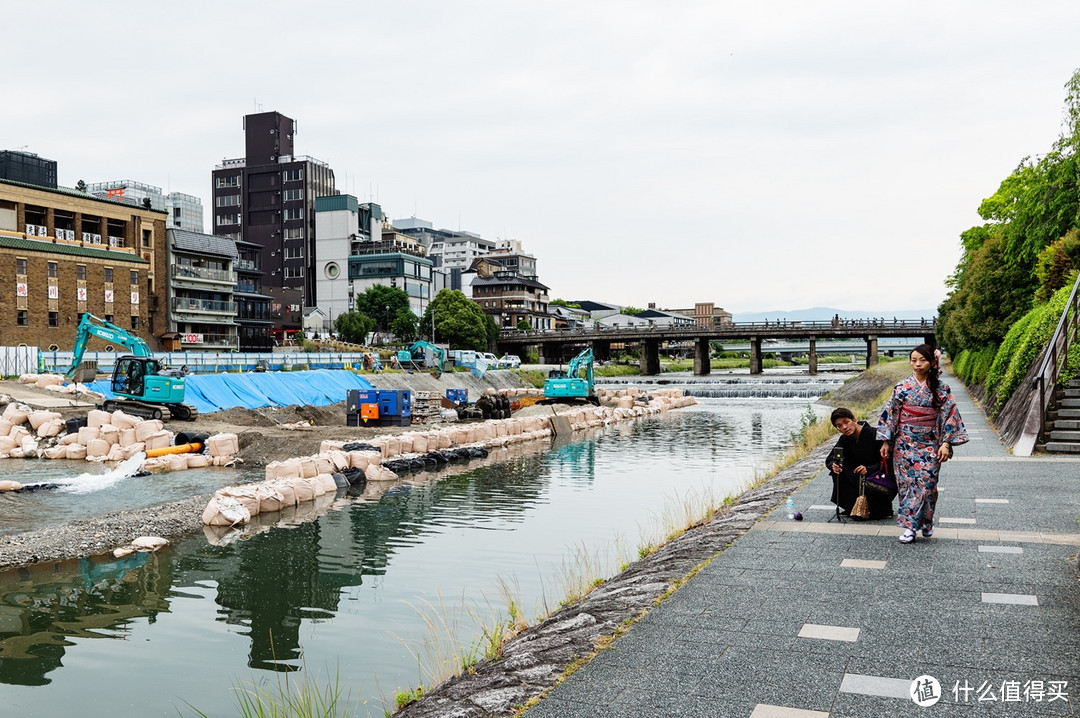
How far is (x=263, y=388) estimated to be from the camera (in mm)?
43219

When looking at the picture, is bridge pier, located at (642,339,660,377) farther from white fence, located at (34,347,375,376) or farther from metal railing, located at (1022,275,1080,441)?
metal railing, located at (1022,275,1080,441)

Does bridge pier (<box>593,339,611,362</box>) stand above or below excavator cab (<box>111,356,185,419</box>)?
above

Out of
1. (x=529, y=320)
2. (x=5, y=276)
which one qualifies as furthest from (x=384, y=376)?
(x=529, y=320)

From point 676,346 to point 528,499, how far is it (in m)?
157

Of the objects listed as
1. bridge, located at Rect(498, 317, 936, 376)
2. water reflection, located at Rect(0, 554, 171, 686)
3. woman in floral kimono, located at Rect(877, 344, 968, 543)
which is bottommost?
water reflection, located at Rect(0, 554, 171, 686)

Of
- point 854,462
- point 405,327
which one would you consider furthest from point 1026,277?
point 405,327

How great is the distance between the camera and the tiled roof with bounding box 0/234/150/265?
56.2m

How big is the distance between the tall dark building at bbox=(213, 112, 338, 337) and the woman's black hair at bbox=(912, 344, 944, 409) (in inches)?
4296

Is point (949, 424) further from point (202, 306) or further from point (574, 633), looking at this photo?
point (202, 306)

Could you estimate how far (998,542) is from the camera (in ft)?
31.2

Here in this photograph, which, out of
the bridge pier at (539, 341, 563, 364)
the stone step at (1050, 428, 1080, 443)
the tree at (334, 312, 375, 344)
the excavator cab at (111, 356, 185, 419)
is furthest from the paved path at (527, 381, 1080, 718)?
the bridge pier at (539, 341, 563, 364)

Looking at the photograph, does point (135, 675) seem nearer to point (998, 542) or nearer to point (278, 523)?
point (278, 523)

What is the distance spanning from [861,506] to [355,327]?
8384 centimetres

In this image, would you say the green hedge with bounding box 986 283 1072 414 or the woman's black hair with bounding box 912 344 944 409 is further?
the green hedge with bounding box 986 283 1072 414
